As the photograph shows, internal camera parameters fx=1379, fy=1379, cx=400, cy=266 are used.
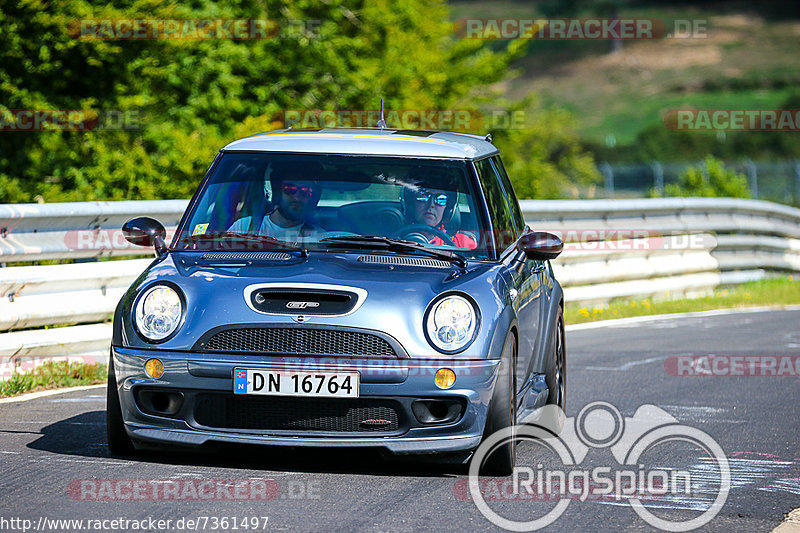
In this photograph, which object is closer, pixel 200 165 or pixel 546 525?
pixel 546 525

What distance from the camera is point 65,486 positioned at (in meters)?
5.83

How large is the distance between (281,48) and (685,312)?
9386 mm

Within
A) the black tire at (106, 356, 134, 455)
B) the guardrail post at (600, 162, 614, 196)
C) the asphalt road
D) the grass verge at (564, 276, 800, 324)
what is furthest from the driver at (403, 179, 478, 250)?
the guardrail post at (600, 162, 614, 196)

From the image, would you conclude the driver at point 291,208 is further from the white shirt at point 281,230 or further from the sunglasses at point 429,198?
the sunglasses at point 429,198

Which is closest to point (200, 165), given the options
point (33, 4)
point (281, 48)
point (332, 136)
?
point (33, 4)

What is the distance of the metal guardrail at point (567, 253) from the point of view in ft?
30.1

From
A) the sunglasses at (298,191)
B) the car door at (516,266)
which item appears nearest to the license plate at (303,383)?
the car door at (516,266)

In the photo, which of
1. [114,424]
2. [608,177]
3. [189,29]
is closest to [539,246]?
[114,424]

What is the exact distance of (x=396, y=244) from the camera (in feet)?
22.2

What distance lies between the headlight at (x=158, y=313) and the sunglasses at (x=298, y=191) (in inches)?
43.5

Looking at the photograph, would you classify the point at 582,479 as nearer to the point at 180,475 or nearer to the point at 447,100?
the point at 180,475

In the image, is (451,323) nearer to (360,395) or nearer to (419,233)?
(360,395)

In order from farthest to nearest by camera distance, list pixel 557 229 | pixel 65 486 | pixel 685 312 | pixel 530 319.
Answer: pixel 685 312, pixel 557 229, pixel 530 319, pixel 65 486

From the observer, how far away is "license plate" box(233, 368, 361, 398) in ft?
19.7
